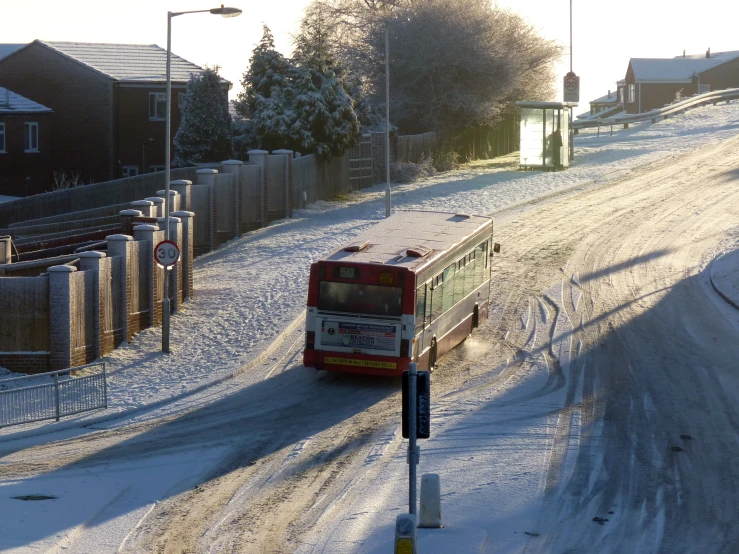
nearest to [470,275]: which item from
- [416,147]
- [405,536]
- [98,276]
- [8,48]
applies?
[98,276]

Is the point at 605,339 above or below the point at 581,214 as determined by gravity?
below

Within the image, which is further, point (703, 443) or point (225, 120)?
point (225, 120)

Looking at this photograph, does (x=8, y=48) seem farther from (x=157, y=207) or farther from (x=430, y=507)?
(x=430, y=507)

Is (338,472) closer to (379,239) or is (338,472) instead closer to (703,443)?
(703,443)

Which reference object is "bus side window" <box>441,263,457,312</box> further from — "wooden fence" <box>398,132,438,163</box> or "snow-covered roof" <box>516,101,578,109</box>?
"wooden fence" <box>398,132,438,163</box>

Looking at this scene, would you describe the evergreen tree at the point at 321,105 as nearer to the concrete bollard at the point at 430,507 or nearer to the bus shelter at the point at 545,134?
the bus shelter at the point at 545,134

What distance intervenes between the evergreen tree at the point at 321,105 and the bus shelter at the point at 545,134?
990 cm

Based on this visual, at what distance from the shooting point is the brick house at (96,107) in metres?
51.6

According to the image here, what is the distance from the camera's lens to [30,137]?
167 feet

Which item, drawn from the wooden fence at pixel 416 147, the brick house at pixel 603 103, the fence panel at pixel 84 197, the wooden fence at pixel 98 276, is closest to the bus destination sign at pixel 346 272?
the wooden fence at pixel 98 276

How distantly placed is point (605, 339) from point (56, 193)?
22071 millimetres

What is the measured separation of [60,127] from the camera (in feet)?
171

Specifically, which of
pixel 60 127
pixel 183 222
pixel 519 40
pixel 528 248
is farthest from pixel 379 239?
pixel 519 40

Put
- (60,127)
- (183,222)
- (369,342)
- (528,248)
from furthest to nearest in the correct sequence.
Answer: (60,127)
(528,248)
(183,222)
(369,342)
